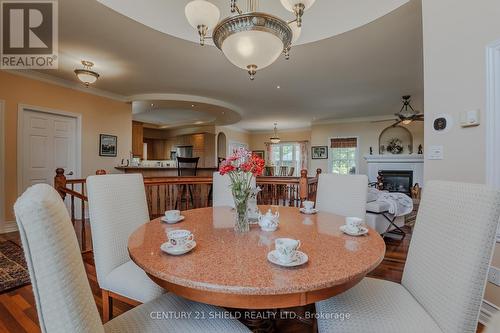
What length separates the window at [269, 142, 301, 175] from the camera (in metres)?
9.62

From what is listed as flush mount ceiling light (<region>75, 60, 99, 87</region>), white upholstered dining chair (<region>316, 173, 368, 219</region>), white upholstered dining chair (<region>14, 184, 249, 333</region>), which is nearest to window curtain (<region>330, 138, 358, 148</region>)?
white upholstered dining chair (<region>316, 173, 368, 219</region>)

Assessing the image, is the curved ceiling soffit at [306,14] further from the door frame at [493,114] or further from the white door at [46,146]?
the white door at [46,146]

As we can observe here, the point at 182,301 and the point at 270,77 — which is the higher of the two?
the point at 270,77

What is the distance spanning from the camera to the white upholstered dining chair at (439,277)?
2.65 feet

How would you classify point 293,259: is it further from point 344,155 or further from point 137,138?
point 344,155

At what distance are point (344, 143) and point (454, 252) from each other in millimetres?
7249

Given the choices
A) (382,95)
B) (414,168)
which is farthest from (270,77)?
(414,168)

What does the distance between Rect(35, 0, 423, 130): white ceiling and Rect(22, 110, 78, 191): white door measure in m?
0.80

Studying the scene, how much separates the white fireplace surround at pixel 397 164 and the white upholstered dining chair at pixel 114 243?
691 centimetres

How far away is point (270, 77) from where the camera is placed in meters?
4.11

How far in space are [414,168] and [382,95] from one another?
2.61 metres

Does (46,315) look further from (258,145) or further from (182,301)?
(258,145)

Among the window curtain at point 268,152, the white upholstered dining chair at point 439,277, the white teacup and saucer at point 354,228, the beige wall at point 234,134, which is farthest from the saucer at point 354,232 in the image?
the window curtain at point 268,152

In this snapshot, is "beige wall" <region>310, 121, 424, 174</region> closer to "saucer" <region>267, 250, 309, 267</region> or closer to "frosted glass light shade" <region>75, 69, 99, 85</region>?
"frosted glass light shade" <region>75, 69, 99, 85</region>
